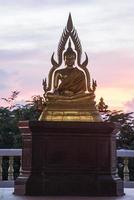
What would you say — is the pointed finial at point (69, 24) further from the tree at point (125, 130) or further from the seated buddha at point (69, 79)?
the tree at point (125, 130)

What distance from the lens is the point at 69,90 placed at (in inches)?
401

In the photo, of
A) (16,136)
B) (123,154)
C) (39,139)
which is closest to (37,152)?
(39,139)

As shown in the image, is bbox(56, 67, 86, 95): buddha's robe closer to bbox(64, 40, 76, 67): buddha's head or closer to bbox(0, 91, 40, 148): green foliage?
bbox(64, 40, 76, 67): buddha's head

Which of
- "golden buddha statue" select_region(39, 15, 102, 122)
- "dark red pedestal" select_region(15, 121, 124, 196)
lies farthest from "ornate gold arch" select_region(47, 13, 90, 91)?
"dark red pedestal" select_region(15, 121, 124, 196)

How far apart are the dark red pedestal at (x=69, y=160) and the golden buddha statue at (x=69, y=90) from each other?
0.25 meters

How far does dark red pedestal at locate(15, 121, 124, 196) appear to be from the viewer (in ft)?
31.6

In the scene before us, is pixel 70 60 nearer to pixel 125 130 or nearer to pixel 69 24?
pixel 69 24

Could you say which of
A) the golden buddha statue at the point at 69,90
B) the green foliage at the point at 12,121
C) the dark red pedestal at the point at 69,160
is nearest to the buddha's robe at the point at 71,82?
the golden buddha statue at the point at 69,90

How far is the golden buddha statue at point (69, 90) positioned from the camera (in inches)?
394

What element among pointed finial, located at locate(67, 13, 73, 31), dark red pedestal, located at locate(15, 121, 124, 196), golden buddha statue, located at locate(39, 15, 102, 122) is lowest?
dark red pedestal, located at locate(15, 121, 124, 196)

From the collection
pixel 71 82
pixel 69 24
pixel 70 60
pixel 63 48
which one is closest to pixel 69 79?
pixel 71 82

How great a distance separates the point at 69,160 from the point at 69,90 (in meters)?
1.08

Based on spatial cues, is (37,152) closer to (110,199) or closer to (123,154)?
(110,199)

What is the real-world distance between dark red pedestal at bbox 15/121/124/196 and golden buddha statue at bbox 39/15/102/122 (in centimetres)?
25
